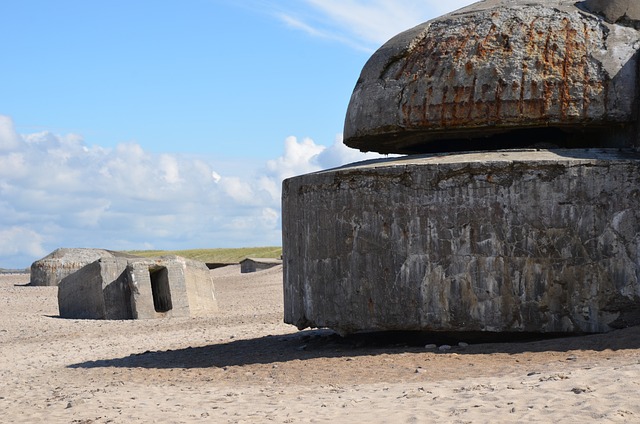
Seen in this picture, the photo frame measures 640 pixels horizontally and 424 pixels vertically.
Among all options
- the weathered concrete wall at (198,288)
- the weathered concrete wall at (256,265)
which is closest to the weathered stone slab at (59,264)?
the weathered concrete wall at (256,265)

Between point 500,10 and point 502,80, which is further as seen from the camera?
point 500,10

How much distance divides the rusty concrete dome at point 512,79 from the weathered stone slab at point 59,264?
17.6 m

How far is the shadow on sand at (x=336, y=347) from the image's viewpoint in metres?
7.21

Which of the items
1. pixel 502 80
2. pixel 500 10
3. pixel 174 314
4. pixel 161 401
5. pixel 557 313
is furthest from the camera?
pixel 174 314

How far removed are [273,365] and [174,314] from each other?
713cm

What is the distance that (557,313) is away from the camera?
24.5 ft

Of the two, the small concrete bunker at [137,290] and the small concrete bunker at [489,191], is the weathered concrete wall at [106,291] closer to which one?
the small concrete bunker at [137,290]

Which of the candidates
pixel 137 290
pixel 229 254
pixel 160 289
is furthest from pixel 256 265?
pixel 229 254

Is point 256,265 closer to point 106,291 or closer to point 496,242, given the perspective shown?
point 106,291

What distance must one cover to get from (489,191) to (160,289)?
28.9ft

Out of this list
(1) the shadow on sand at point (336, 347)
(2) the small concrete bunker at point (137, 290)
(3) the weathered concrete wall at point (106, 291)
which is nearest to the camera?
(1) the shadow on sand at point (336, 347)

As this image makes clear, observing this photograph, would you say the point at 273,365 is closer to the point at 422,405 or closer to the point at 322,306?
the point at 322,306

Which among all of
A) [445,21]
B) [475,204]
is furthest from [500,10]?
[475,204]

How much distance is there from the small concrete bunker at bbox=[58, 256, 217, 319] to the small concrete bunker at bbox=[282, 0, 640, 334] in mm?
6250
